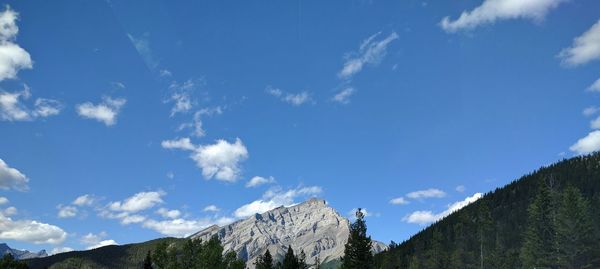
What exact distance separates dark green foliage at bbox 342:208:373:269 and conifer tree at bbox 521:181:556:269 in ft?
145

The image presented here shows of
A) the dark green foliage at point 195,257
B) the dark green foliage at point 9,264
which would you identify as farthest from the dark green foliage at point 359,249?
the dark green foliage at point 9,264

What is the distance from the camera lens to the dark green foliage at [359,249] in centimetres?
3872

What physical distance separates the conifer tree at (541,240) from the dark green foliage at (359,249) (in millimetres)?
44299

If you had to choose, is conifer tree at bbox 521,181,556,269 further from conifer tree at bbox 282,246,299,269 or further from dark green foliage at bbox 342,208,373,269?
dark green foliage at bbox 342,208,373,269

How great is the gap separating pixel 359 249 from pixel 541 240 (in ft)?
154

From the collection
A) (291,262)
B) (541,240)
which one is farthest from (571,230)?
(291,262)

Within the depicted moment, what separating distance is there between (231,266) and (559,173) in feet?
589

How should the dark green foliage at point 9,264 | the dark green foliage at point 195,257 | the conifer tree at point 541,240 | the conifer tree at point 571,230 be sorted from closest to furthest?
1. the dark green foliage at point 195,257
2. the dark green foliage at point 9,264
3. the conifer tree at point 571,230
4. the conifer tree at point 541,240

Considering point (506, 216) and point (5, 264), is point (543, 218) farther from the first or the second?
point (506, 216)

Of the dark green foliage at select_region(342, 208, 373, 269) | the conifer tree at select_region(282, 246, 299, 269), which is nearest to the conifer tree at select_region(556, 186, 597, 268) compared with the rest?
the conifer tree at select_region(282, 246, 299, 269)

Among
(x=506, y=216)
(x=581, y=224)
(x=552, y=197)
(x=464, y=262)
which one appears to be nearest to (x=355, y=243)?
(x=581, y=224)

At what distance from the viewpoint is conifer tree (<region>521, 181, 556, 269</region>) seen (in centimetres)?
7281

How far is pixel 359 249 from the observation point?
39.0 m

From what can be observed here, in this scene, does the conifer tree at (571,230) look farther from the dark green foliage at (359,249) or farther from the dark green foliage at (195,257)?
the dark green foliage at (195,257)
